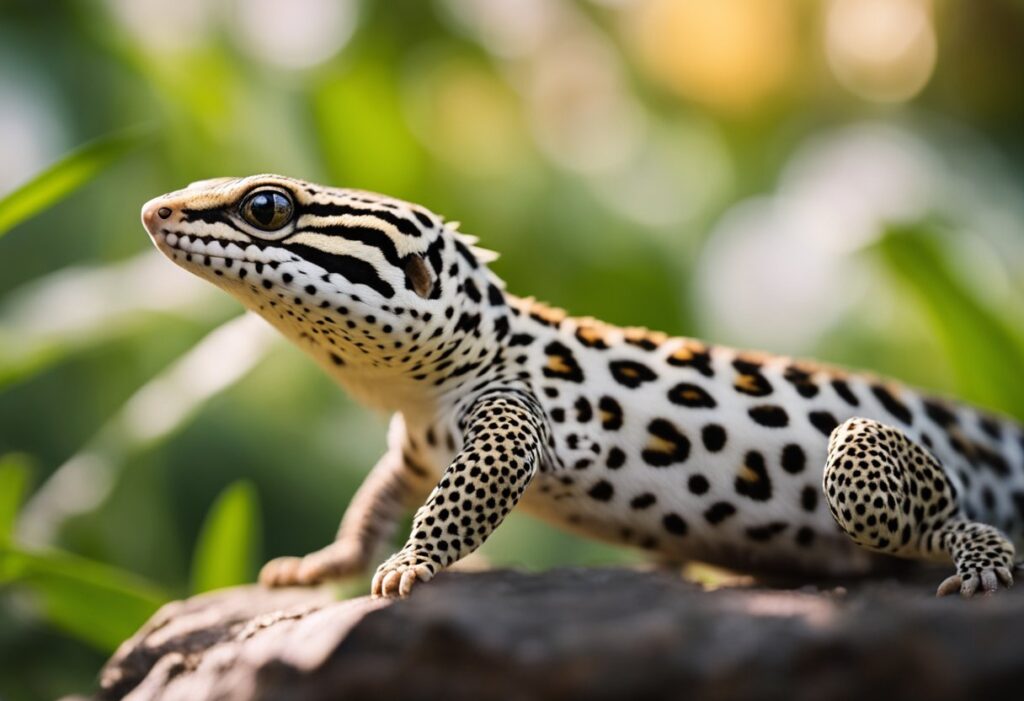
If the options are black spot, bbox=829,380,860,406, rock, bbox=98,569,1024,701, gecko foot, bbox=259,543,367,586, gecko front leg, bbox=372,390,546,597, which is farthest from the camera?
gecko foot, bbox=259,543,367,586

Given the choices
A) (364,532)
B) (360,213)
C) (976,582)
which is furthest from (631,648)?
(364,532)

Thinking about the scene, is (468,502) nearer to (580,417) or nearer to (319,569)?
(580,417)

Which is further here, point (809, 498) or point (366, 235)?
point (809, 498)

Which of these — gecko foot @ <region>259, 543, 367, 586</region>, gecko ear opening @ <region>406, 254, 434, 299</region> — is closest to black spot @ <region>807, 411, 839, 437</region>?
gecko ear opening @ <region>406, 254, 434, 299</region>

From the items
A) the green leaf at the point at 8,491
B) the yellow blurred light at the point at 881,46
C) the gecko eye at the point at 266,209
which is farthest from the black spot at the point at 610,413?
the yellow blurred light at the point at 881,46

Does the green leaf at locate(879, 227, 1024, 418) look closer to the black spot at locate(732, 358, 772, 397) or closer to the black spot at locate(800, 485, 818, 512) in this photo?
the black spot at locate(732, 358, 772, 397)

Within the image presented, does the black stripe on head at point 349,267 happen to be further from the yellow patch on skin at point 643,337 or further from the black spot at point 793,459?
the black spot at point 793,459

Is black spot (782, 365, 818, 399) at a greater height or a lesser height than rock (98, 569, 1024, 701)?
greater
